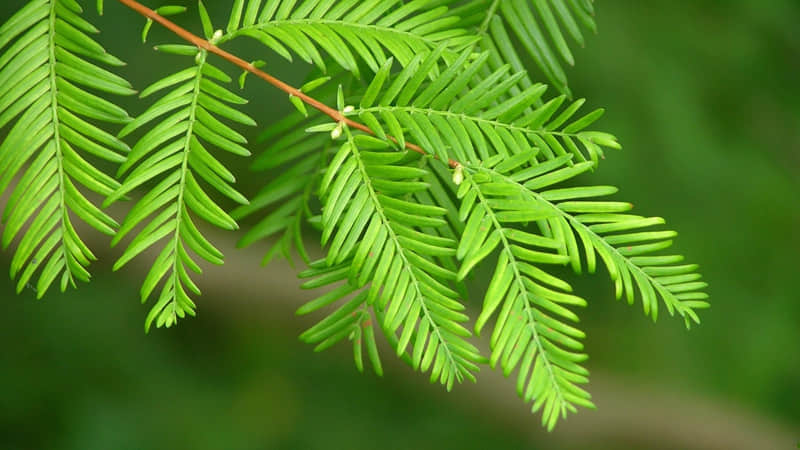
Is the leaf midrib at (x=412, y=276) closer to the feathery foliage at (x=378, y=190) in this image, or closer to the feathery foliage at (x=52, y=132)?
the feathery foliage at (x=378, y=190)

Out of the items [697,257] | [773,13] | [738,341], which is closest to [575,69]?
[773,13]

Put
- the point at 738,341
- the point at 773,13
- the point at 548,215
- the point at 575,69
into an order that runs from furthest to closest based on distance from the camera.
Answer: the point at 738,341, the point at 575,69, the point at 773,13, the point at 548,215

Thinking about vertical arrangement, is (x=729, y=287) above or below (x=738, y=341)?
above

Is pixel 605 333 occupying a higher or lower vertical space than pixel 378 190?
higher

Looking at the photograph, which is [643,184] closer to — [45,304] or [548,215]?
[548,215]

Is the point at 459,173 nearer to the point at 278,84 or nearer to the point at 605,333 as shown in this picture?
the point at 278,84

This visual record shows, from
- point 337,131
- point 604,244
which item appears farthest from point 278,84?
point 604,244

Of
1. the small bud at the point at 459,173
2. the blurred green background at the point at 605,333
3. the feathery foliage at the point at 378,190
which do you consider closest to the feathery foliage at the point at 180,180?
the feathery foliage at the point at 378,190

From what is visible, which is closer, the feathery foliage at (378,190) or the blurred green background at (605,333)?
the feathery foliage at (378,190)

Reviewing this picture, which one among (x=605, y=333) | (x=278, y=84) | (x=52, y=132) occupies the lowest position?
(x=52, y=132)
